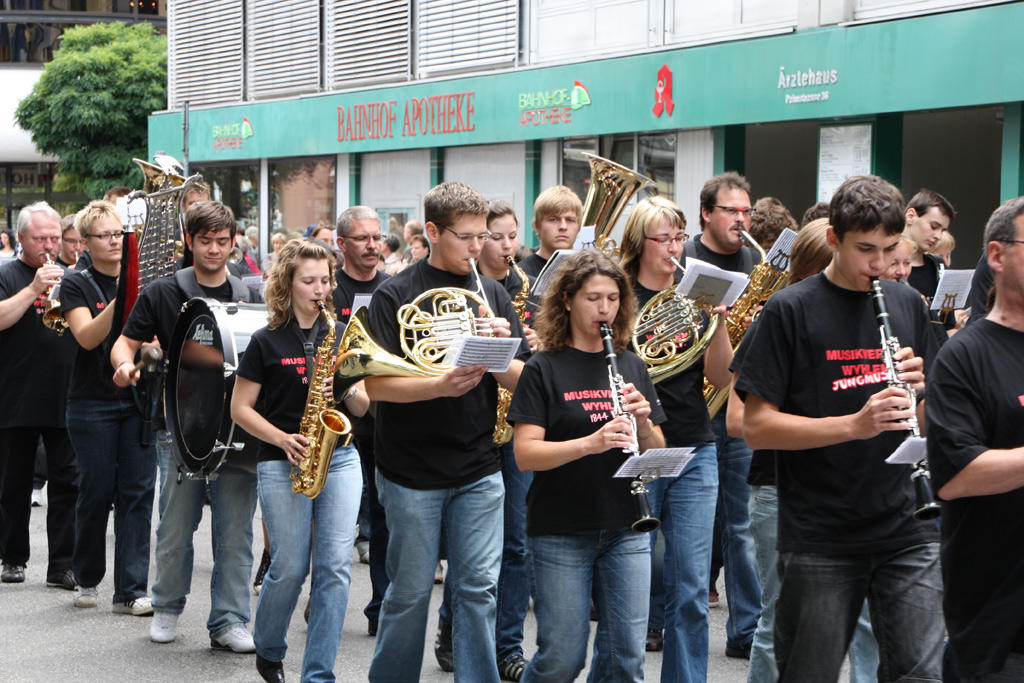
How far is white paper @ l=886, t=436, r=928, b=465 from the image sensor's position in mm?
3670

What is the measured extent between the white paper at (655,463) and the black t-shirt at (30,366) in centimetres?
457

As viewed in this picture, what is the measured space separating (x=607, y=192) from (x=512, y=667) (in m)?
2.64

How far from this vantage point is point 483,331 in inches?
190

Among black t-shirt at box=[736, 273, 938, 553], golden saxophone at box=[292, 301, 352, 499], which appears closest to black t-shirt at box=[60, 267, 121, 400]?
golden saxophone at box=[292, 301, 352, 499]

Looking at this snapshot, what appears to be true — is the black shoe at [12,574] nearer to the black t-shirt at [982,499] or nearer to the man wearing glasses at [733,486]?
the man wearing glasses at [733,486]

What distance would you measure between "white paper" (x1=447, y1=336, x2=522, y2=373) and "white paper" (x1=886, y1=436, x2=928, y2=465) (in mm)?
→ 1404

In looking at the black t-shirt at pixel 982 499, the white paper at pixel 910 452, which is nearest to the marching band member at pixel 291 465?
the white paper at pixel 910 452

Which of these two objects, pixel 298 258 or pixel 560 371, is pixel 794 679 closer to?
pixel 560 371

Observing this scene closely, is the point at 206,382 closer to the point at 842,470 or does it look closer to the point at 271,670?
the point at 271,670

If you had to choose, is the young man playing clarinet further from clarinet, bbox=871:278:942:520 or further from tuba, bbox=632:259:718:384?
tuba, bbox=632:259:718:384

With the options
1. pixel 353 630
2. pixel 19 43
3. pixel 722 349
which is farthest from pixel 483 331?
pixel 19 43

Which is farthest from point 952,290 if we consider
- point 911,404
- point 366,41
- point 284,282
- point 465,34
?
point 366,41

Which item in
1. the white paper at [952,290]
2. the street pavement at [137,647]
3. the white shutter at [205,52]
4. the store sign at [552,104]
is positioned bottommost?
the street pavement at [137,647]

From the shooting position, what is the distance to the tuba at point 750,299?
6066mm
